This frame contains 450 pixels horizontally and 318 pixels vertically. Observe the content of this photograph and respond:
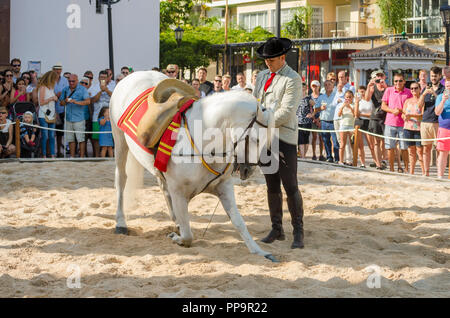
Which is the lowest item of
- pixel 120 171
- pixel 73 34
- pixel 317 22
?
pixel 120 171

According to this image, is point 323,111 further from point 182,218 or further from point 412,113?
point 182,218

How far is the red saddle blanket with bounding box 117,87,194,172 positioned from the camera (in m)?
5.29

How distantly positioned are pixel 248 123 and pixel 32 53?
14.6 meters

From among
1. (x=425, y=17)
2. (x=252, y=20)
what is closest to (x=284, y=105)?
(x=425, y=17)

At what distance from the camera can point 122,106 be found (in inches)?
254

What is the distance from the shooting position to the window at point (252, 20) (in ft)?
146

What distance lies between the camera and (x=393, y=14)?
3381 centimetres

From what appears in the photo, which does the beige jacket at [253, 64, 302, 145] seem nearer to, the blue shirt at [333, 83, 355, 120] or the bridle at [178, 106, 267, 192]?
the bridle at [178, 106, 267, 192]

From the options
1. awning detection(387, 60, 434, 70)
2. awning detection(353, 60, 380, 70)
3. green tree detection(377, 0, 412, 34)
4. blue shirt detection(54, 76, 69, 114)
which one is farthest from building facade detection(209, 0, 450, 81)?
blue shirt detection(54, 76, 69, 114)

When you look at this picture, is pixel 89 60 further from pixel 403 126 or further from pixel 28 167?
pixel 403 126

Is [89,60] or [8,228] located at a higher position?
[89,60]

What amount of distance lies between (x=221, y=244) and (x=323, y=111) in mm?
6782

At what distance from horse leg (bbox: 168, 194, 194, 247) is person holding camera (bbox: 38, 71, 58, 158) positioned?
650 centimetres
